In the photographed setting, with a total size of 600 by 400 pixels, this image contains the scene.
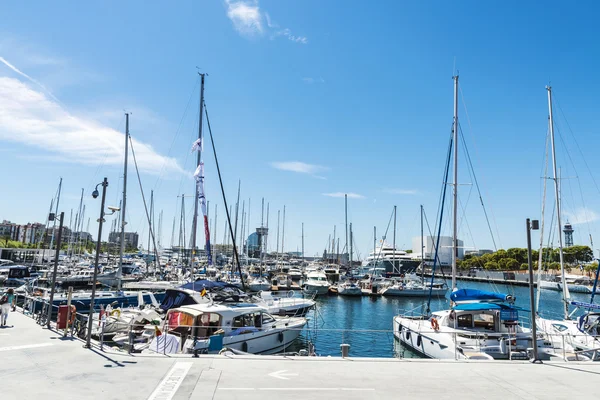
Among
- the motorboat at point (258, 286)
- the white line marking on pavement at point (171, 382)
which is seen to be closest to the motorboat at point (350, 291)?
the motorboat at point (258, 286)

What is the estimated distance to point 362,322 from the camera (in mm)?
41250

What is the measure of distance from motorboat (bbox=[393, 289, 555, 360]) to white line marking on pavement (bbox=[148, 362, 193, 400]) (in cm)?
1281

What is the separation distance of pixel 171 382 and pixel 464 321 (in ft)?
59.2

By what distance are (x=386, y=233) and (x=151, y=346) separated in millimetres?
69434

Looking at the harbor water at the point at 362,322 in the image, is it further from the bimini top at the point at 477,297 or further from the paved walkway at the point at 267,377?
the paved walkway at the point at 267,377

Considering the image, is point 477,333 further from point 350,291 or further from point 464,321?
point 350,291

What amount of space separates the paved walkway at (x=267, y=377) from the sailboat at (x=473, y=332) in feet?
19.4

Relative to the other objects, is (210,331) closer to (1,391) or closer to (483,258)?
(1,391)

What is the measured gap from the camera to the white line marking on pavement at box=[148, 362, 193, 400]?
10453 mm

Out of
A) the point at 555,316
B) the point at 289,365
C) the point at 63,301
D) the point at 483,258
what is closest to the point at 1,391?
the point at 289,365

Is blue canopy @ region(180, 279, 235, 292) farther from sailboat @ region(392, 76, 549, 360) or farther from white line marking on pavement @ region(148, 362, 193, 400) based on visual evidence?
white line marking on pavement @ region(148, 362, 193, 400)

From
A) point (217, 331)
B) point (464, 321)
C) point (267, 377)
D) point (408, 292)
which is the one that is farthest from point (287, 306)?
point (408, 292)

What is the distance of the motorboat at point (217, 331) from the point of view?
18.4m

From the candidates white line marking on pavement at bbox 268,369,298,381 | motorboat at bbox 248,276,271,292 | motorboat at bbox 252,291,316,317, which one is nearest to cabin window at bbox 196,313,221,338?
white line marking on pavement at bbox 268,369,298,381
